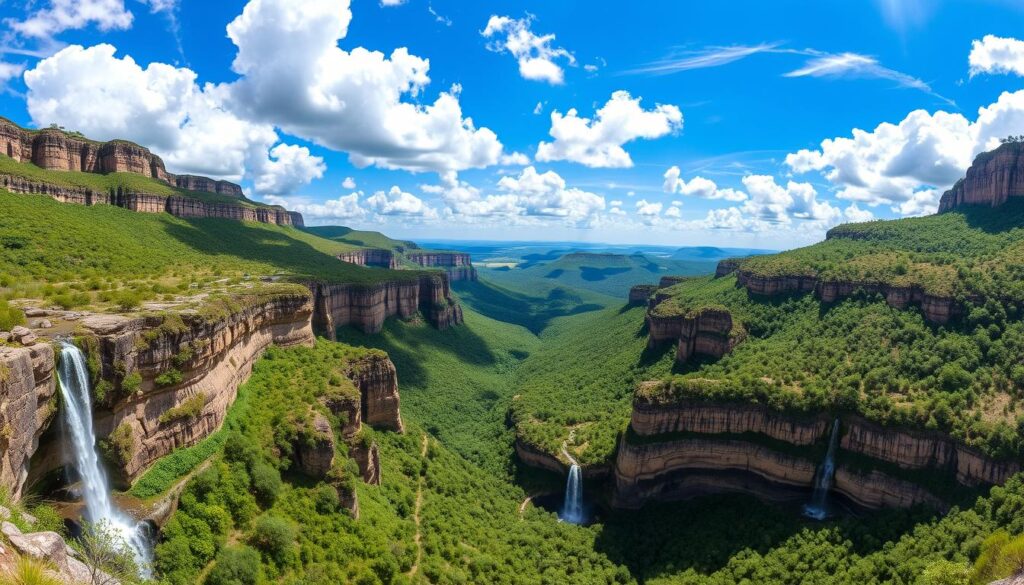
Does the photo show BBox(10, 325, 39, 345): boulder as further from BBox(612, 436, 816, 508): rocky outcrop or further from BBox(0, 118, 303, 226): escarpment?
BBox(0, 118, 303, 226): escarpment

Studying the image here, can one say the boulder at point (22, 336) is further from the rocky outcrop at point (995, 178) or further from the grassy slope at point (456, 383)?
the rocky outcrop at point (995, 178)

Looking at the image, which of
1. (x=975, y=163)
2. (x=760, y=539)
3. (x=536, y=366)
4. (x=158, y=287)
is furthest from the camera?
(x=536, y=366)

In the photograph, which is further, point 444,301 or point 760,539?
point 444,301

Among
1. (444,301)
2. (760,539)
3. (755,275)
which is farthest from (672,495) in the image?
(444,301)

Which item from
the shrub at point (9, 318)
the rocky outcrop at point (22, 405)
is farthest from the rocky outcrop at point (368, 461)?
the shrub at point (9, 318)

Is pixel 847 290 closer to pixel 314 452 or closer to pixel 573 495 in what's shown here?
pixel 573 495

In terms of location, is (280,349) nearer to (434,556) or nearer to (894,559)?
(434,556)

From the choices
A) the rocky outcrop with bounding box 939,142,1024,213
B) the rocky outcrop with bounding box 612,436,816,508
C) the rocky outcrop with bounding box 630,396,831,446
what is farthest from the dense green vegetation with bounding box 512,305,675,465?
the rocky outcrop with bounding box 939,142,1024,213
